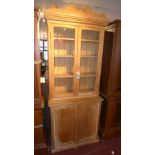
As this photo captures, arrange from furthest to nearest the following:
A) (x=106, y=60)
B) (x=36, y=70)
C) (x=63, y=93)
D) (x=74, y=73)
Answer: (x=106, y=60) < (x=63, y=93) < (x=74, y=73) < (x=36, y=70)

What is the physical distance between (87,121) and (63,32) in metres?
1.46

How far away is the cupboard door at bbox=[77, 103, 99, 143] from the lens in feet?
7.30

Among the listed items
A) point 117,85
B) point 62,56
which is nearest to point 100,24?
point 62,56

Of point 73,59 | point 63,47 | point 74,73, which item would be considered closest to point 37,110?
point 74,73

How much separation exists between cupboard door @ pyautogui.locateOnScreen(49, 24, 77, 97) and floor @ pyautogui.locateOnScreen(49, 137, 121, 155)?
0.92 meters

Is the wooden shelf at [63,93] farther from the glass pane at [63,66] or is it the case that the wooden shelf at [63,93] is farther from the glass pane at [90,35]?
the glass pane at [90,35]

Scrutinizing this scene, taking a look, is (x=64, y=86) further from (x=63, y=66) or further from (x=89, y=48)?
(x=89, y=48)

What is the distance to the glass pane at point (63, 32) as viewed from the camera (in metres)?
1.97

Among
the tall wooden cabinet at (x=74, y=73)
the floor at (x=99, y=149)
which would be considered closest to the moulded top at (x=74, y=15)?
the tall wooden cabinet at (x=74, y=73)

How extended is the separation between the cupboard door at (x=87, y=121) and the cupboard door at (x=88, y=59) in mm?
241

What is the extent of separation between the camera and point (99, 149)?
228 centimetres

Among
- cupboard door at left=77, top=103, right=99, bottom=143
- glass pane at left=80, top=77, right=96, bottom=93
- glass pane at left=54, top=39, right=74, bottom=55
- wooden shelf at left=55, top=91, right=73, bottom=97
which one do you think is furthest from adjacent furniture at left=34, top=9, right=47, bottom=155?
glass pane at left=80, top=77, right=96, bottom=93

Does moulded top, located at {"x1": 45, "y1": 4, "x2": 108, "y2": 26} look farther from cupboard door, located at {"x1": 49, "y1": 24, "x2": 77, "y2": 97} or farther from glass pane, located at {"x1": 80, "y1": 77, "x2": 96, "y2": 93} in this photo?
glass pane, located at {"x1": 80, "y1": 77, "x2": 96, "y2": 93}
